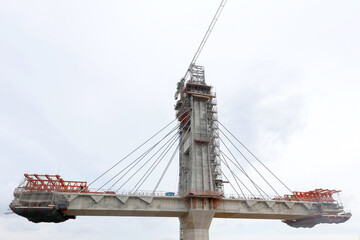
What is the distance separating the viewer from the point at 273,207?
43125 mm

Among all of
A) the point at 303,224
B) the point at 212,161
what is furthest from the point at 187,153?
the point at 303,224

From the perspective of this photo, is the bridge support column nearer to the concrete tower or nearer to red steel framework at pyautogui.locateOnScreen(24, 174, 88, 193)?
the concrete tower

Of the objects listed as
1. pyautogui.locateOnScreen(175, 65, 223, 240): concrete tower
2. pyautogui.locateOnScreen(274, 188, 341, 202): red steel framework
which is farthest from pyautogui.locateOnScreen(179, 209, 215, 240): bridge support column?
pyautogui.locateOnScreen(274, 188, 341, 202): red steel framework

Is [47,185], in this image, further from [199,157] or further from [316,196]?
[316,196]

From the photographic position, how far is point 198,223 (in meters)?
40.1

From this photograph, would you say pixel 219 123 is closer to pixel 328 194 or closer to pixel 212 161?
pixel 212 161

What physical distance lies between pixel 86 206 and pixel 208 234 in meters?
19.0

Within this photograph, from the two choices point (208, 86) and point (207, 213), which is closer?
point (207, 213)

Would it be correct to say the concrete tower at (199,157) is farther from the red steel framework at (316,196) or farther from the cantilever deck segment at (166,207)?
the red steel framework at (316,196)

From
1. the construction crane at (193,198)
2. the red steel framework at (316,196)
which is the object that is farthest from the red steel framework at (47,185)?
the red steel framework at (316,196)

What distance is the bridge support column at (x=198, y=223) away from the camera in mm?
39438

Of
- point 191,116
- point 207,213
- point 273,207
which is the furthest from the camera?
point 191,116

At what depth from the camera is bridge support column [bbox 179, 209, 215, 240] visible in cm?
3944

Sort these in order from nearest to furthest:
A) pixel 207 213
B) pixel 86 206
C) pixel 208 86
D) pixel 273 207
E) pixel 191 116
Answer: pixel 86 206, pixel 207 213, pixel 273 207, pixel 191 116, pixel 208 86
